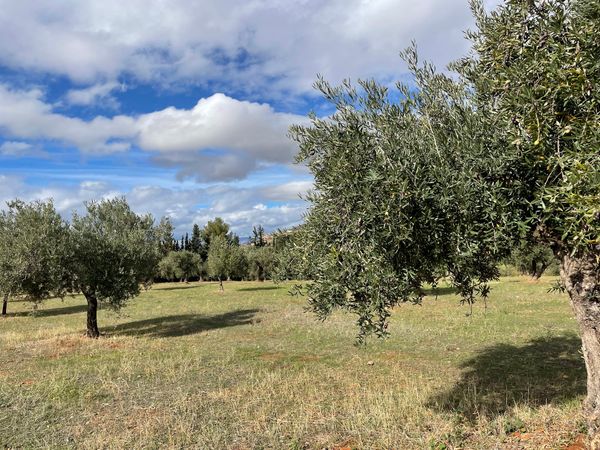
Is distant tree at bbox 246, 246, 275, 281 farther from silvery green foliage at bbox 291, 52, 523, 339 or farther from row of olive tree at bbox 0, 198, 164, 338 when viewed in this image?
silvery green foliage at bbox 291, 52, 523, 339

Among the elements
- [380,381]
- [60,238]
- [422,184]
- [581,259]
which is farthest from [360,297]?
[60,238]

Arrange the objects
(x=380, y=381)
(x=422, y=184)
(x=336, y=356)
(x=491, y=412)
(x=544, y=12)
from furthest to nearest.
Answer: (x=336, y=356) → (x=380, y=381) → (x=491, y=412) → (x=544, y=12) → (x=422, y=184)

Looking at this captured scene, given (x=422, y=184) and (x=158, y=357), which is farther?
(x=158, y=357)

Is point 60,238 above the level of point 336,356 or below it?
above

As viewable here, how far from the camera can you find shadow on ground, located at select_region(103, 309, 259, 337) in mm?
29356

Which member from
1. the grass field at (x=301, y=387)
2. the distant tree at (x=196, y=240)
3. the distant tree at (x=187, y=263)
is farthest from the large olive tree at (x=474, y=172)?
the distant tree at (x=196, y=240)

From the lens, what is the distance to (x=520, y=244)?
8578 mm

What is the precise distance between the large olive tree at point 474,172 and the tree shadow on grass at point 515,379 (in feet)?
12.1

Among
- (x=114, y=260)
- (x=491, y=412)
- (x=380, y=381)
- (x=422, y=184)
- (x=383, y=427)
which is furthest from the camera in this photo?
(x=114, y=260)

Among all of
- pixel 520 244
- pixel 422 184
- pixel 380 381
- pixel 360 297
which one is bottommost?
pixel 380 381

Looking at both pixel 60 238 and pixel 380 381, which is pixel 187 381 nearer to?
pixel 380 381

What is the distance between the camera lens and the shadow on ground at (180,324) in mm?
29356

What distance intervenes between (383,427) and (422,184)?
6934 millimetres

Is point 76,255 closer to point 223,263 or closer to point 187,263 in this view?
point 223,263
